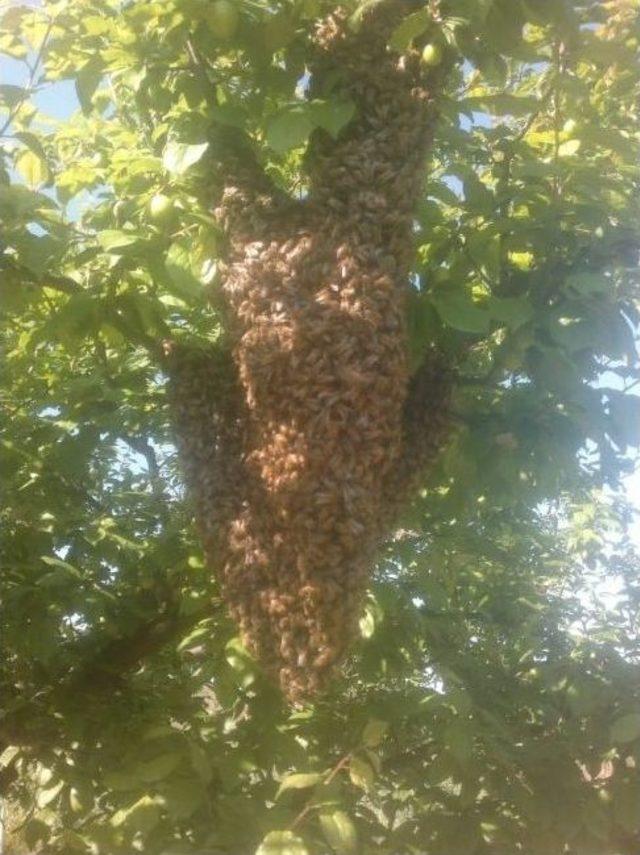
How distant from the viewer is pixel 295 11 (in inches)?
104

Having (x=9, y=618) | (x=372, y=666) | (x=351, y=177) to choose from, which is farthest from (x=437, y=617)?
(x=351, y=177)

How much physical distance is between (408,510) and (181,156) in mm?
1558

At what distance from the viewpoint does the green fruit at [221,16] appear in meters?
2.58

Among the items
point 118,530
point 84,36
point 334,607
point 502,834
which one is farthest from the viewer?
point 118,530

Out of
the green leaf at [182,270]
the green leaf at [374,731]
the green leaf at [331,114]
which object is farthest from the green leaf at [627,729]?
the green leaf at [331,114]

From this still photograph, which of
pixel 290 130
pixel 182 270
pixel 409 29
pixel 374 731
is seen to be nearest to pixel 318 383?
pixel 182 270

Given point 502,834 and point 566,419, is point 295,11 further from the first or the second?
point 502,834

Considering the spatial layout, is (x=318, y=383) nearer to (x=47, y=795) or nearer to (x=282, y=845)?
(x=282, y=845)

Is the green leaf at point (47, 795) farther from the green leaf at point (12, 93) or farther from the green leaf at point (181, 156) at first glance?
the green leaf at point (12, 93)

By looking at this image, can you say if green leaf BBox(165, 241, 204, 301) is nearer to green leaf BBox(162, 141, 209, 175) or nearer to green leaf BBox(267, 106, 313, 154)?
green leaf BBox(162, 141, 209, 175)

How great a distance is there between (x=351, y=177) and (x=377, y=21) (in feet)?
1.85

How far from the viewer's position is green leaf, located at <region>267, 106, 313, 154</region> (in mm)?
2482

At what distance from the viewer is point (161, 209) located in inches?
103

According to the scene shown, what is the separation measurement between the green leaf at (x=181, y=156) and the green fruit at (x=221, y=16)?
0.35 meters
